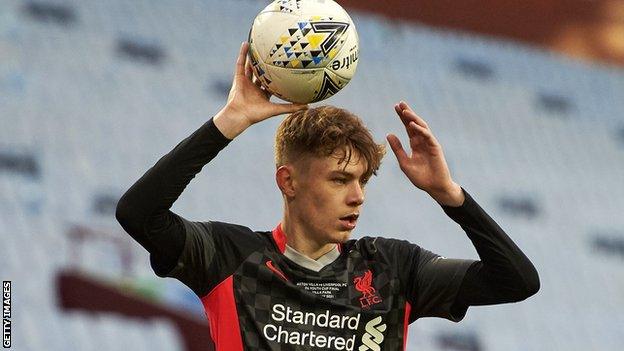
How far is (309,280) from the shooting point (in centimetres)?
424

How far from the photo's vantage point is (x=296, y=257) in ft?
14.1

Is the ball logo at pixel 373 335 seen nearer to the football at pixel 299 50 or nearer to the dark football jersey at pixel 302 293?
the dark football jersey at pixel 302 293

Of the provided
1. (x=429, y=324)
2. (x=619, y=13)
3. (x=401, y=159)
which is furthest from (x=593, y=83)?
(x=401, y=159)

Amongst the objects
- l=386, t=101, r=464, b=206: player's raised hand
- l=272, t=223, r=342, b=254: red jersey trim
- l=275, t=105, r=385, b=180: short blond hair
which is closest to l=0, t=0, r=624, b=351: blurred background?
l=272, t=223, r=342, b=254: red jersey trim

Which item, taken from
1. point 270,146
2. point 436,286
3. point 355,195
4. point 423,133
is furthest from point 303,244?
point 270,146

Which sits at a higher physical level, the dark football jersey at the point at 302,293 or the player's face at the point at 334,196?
the player's face at the point at 334,196

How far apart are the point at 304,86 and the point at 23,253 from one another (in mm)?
6928

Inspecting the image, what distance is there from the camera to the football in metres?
4.20

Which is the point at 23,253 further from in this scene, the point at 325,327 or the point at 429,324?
the point at 325,327

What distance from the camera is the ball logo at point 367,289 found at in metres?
4.23

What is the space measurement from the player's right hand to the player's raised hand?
Answer: 16.8 inches

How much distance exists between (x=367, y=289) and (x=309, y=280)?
0.23m

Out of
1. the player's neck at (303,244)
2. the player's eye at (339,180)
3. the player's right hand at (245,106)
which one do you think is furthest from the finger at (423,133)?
the player's neck at (303,244)

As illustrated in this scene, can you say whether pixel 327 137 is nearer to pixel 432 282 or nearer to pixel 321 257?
pixel 321 257
